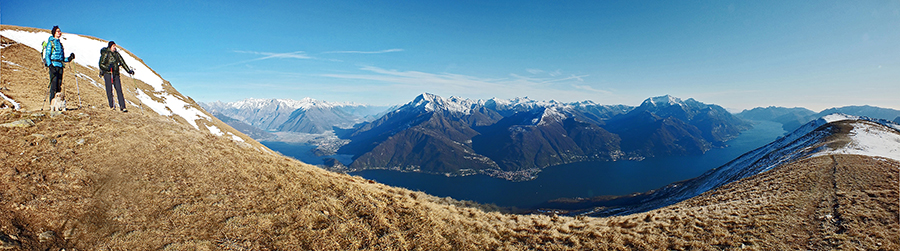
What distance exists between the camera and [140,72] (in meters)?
59.4

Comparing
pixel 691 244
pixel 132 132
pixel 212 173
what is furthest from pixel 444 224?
pixel 132 132

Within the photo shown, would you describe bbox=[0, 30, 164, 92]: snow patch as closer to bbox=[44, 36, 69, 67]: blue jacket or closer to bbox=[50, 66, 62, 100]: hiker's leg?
bbox=[50, 66, 62, 100]: hiker's leg

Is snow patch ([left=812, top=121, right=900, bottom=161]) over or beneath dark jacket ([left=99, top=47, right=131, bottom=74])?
beneath

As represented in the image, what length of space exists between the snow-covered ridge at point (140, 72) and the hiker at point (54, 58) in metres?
26.7

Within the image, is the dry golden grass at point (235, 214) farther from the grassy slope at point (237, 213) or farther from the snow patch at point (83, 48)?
the snow patch at point (83, 48)

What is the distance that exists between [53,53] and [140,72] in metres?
58.4

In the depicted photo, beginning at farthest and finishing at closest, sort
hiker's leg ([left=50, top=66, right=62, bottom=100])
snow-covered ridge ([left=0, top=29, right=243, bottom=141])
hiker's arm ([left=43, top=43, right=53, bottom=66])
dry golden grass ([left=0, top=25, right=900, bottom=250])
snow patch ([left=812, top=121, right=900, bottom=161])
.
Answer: snow patch ([left=812, top=121, right=900, bottom=161]), snow-covered ridge ([left=0, top=29, right=243, bottom=141]), hiker's leg ([left=50, top=66, right=62, bottom=100]), hiker's arm ([left=43, top=43, right=53, bottom=66]), dry golden grass ([left=0, top=25, right=900, bottom=250])

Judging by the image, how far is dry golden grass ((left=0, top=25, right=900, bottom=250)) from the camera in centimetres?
1033

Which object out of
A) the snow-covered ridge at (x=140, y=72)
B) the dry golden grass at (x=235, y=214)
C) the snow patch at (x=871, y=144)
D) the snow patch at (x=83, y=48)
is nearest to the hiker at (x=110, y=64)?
the dry golden grass at (x=235, y=214)

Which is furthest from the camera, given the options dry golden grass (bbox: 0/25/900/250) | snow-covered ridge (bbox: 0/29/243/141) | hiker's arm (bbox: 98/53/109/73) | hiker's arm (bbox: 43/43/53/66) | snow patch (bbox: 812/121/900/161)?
snow patch (bbox: 812/121/900/161)

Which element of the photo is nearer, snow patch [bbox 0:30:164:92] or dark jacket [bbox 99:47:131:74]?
dark jacket [bbox 99:47:131:74]

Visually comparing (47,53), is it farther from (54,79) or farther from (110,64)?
(110,64)

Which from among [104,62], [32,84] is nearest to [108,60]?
[104,62]

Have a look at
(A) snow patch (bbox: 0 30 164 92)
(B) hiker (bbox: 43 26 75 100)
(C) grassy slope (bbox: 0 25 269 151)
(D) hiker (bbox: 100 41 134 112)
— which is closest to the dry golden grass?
(C) grassy slope (bbox: 0 25 269 151)
